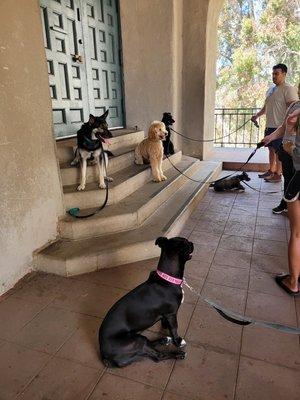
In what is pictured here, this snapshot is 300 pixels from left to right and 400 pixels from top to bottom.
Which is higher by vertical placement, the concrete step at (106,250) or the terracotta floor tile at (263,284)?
the concrete step at (106,250)

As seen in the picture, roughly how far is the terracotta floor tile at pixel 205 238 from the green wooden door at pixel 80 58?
2.74 m

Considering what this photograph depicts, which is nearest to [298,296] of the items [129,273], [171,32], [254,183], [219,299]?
[219,299]

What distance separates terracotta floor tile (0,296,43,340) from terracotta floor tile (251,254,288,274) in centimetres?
218

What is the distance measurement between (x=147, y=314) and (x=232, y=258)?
5.48 ft

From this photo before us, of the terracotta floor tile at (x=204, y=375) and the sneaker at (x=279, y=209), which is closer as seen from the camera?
the terracotta floor tile at (x=204, y=375)

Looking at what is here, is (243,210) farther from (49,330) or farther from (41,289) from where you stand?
(49,330)

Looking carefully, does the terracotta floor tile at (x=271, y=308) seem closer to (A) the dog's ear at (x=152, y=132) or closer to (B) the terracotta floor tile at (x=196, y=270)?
(B) the terracotta floor tile at (x=196, y=270)

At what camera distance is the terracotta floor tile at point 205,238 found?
12.0 ft

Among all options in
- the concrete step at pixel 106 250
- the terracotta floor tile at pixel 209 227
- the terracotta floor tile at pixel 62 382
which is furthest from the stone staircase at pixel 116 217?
the terracotta floor tile at pixel 62 382

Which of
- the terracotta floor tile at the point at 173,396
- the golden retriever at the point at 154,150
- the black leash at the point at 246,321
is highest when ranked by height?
the golden retriever at the point at 154,150

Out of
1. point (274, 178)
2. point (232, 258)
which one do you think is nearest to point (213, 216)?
point (232, 258)

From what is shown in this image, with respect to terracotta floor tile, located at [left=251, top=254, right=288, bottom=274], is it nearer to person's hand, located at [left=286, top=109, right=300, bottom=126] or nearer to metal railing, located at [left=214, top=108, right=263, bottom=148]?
person's hand, located at [left=286, top=109, right=300, bottom=126]

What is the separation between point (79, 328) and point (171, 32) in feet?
18.9

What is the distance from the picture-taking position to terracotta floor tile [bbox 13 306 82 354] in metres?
2.16
